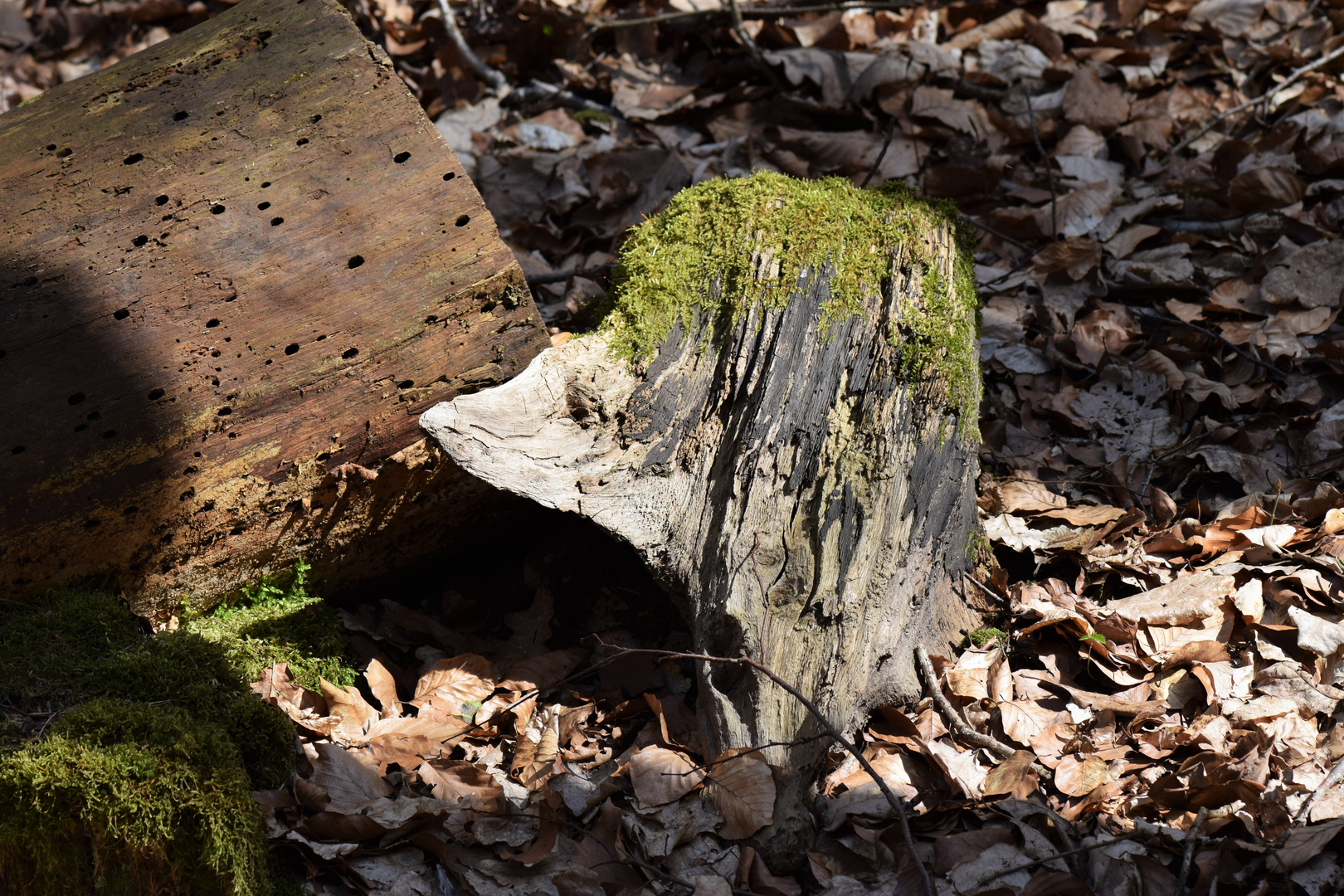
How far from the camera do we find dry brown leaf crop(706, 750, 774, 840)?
7.09 ft

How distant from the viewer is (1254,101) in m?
4.39

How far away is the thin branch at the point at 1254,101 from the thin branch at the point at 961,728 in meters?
3.25

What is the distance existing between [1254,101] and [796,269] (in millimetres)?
3325

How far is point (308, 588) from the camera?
2869 mm

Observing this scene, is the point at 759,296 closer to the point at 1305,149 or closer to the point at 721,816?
the point at 721,816

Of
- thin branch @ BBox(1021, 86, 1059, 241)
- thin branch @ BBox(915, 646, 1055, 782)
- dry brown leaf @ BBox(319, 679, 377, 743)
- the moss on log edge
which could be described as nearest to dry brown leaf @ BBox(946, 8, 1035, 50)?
thin branch @ BBox(1021, 86, 1059, 241)

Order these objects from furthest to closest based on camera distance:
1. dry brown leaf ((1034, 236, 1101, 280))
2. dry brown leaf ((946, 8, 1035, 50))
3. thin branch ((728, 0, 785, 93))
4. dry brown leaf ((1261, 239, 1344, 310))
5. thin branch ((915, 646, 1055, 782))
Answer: dry brown leaf ((946, 8, 1035, 50)), thin branch ((728, 0, 785, 93)), dry brown leaf ((1034, 236, 1101, 280)), dry brown leaf ((1261, 239, 1344, 310)), thin branch ((915, 646, 1055, 782))

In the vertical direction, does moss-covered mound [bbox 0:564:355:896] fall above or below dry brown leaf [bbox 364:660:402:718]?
above

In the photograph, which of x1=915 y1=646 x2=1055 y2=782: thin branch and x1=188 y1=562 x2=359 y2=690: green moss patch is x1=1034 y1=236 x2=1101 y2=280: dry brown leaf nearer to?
x1=915 y1=646 x2=1055 y2=782: thin branch

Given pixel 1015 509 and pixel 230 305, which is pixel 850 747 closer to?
pixel 1015 509

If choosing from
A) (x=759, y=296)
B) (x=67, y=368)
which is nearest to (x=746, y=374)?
(x=759, y=296)

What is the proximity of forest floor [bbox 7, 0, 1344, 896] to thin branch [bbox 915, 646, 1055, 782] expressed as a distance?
20 millimetres

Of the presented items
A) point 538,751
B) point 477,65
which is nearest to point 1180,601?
point 538,751

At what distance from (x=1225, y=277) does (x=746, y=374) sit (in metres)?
2.49
